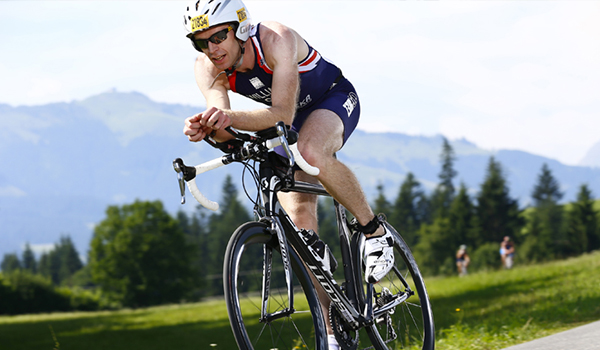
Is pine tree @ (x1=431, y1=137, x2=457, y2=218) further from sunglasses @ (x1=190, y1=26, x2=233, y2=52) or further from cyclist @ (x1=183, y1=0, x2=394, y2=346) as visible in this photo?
sunglasses @ (x1=190, y1=26, x2=233, y2=52)

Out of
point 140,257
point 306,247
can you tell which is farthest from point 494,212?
point 306,247

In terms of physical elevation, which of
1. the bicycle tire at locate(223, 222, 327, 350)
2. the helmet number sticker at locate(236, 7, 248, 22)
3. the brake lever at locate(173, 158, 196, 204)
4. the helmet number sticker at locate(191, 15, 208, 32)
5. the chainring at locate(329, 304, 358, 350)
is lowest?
the chainring at locate(329, 304, 358, 350)

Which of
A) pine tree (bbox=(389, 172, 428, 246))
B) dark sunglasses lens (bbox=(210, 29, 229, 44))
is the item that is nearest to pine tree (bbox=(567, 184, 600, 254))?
pine tree (bbox=(389, 172, 428, 246))

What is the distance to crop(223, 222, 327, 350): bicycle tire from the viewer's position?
2400mm

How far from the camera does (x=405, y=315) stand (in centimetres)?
369

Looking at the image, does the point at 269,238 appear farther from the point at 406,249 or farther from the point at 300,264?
the point at 406,249

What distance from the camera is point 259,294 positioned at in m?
2.82

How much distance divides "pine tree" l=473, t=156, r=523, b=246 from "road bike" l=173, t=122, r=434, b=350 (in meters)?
86.8

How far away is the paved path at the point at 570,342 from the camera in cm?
372

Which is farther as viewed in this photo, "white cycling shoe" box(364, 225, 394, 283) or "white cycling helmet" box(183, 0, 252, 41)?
"white cycling shoe" box(364, 225, 394, 283)

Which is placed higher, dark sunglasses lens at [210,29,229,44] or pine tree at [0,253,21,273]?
pine tree at [0,253,21,273]

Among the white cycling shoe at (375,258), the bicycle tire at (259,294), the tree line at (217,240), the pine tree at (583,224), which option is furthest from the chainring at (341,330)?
the pine tree at (583,224)

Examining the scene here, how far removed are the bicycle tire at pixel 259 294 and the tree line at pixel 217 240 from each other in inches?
2335

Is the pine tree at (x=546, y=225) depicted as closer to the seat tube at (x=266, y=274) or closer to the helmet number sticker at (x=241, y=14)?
the seat tube at (x=266, y=274)
